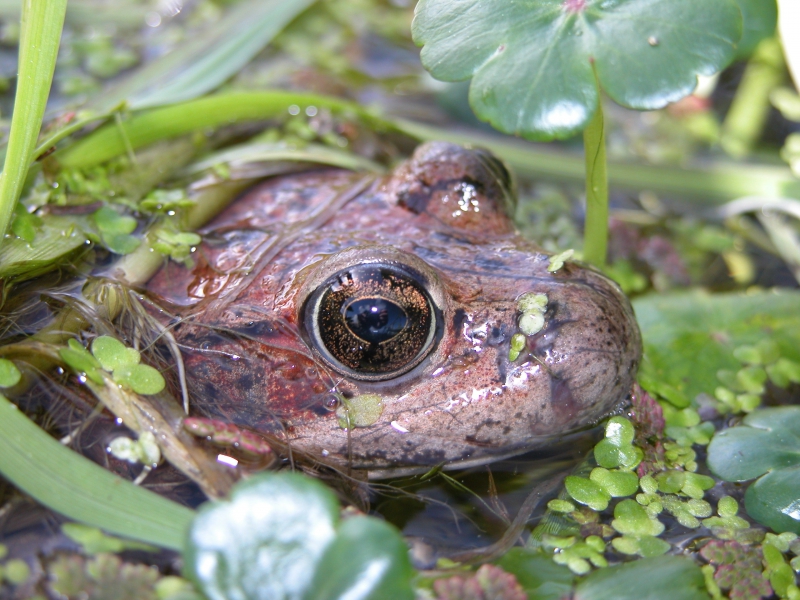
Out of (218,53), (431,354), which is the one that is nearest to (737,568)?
(431,354)

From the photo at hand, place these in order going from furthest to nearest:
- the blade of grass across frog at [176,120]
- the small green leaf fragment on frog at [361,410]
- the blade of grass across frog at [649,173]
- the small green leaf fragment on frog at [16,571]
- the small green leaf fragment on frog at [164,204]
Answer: the blade of grass across frog at [649,173]
the blade of grass across frog at [176,120]
the small green leaf fragment on frog at [164,204]
the small green leaf fragment on frog at [361,410]
the small green leaf fragment on frog at [16,571]

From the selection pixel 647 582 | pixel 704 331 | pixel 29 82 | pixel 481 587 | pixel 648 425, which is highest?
pixel 29 82

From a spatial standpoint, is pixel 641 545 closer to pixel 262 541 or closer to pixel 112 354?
pixel 262 541

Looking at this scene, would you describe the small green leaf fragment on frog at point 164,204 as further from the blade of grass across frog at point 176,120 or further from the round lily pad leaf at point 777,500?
the round lily pad leaf at point 777,500

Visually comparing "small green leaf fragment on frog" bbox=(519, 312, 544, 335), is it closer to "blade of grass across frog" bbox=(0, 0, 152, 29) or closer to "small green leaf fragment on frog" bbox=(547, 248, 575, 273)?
"small green leaf fragment on frog" bbox=(547, 248, 575, 273)

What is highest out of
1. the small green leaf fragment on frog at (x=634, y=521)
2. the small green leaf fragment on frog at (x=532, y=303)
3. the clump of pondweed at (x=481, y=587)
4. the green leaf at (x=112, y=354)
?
the green leaf at (x=112, y=354)

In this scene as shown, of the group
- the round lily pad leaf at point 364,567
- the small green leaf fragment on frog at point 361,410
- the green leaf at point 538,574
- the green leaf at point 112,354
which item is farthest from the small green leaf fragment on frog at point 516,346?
the green leaf at point 112,354
